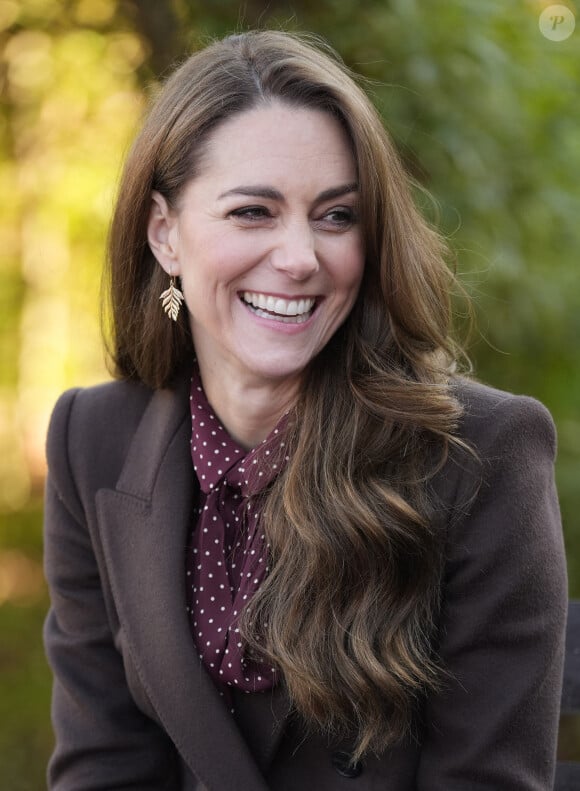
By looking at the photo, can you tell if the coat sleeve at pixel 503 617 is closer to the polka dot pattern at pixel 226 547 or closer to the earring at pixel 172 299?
the polka dot pattern at pixel 226 547

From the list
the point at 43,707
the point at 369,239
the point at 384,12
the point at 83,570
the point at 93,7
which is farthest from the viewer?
the point at 43,707

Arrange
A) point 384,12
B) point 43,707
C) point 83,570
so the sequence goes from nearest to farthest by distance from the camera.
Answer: point 83,570
point 384,12
point 43,707

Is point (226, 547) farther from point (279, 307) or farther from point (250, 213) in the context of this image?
point (250, 213)

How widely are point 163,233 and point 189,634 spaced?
29.9 inches

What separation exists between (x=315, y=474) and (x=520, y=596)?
42cm

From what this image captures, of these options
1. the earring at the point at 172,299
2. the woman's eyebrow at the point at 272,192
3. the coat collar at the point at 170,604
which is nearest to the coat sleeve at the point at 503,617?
the coat collar at the point at 170,604

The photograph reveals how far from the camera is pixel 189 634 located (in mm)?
2035

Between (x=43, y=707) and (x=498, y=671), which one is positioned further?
(x=43, y=707)

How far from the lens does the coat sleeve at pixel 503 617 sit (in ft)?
6.02

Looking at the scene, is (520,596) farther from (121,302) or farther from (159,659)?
(121,302)

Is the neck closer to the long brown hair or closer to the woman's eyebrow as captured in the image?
the long brown hair

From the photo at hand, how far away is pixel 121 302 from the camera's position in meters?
2.27

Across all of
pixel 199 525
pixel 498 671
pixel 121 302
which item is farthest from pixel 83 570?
pixel 498 671

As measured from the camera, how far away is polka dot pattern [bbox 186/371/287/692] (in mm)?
2004
